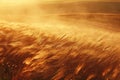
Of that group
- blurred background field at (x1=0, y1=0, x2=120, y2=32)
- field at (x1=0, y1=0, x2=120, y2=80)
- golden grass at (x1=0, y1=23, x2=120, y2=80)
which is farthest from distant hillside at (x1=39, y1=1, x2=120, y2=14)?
golden grass at (x1=0, y1=23, x2=120, y2=80)

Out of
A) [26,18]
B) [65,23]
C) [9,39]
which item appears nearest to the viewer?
[9,39]

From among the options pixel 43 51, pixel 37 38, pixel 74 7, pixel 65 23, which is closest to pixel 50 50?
pixel 43 51

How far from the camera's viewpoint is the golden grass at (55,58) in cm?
606

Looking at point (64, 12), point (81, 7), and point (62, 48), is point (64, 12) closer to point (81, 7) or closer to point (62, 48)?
point (81, 7)

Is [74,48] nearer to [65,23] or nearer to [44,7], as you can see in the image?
[65,23]

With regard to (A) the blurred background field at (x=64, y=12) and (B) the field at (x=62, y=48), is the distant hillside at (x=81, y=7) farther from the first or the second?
(B) the field at (x=62, y=48)

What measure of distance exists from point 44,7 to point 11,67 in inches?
218

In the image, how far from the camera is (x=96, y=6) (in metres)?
11.2

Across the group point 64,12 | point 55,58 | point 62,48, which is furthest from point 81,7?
point 55,58

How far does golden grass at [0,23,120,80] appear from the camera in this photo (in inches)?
239

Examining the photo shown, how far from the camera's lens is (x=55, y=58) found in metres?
6.52

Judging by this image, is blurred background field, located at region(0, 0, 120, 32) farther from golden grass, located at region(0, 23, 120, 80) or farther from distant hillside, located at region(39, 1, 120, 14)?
golden grass, located at region(0, 23, 120, 80)

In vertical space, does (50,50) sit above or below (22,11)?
above

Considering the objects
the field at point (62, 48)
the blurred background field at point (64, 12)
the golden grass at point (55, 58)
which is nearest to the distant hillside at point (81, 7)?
the blurred background field at point (64, 12)
